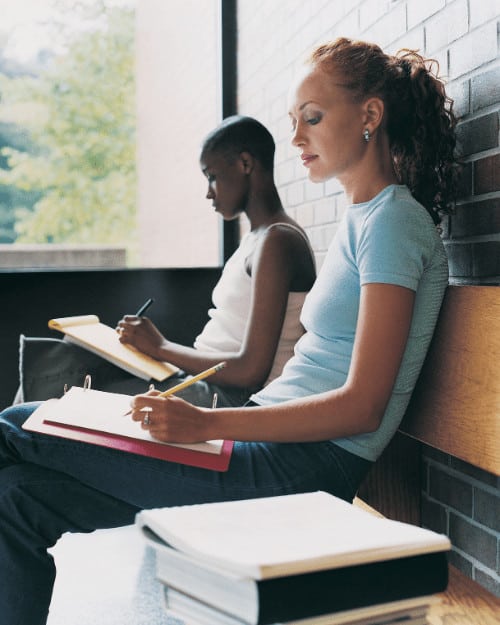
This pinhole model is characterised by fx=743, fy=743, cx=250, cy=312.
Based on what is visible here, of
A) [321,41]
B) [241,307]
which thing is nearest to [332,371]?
[241,307]

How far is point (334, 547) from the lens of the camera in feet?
2.31

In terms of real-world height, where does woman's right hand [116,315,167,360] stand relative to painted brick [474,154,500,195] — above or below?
below

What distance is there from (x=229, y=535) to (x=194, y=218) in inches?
118

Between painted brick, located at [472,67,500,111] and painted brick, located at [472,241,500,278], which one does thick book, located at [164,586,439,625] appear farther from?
painted brick, located at [472,67,500,111]

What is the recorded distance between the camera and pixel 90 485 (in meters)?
1.24

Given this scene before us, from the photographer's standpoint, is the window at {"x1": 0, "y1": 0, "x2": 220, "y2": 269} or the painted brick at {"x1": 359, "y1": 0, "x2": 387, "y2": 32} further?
the window at {"x1": 0, "y1": 0, "x2": 220, "y2": 269}

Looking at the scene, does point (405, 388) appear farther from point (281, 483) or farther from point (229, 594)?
point (229, 594)

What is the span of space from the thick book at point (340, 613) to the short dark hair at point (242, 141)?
161 centimetres

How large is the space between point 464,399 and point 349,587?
0.60m

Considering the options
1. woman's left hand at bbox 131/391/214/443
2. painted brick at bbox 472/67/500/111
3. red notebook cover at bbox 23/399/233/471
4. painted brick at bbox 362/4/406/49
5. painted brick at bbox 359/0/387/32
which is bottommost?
red notebook cover at bbox 23/399/233/471

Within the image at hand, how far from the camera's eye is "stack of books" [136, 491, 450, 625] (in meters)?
0.67

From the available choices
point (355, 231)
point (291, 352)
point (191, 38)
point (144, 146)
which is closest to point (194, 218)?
point (144, 146)

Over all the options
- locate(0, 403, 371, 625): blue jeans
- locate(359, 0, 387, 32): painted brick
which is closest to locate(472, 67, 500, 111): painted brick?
locate(359, 0, 387, 32): painted brick

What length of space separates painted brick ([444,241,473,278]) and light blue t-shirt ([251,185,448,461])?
0.21 m
